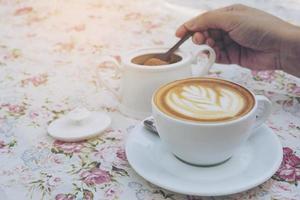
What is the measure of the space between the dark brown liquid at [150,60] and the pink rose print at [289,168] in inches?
8.4

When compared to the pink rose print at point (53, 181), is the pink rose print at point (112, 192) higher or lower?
lower

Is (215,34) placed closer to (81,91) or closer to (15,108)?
(81,91)

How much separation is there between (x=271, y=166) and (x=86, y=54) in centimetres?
50

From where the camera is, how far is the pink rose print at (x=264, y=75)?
737 mm

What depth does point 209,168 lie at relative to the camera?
1.58ft

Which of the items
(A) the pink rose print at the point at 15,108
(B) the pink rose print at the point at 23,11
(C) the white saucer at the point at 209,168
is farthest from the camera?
(B) the pink rose print at the point at 23,11

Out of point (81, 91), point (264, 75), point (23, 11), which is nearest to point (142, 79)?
point (81, 91)

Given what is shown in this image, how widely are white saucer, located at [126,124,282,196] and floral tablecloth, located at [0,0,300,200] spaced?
17mm

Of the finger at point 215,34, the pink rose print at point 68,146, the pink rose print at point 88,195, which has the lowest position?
the pink rose print at point 68,146

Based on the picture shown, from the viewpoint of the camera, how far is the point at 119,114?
0.64 m

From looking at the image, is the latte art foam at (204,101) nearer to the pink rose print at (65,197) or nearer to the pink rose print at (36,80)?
the pink rose print at (65,197)

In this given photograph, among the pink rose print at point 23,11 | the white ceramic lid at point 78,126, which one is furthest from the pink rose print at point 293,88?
the pink rose print at point 23,11

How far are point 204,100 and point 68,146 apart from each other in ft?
0.61

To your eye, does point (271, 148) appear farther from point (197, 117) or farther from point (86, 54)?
point (86, 54)
